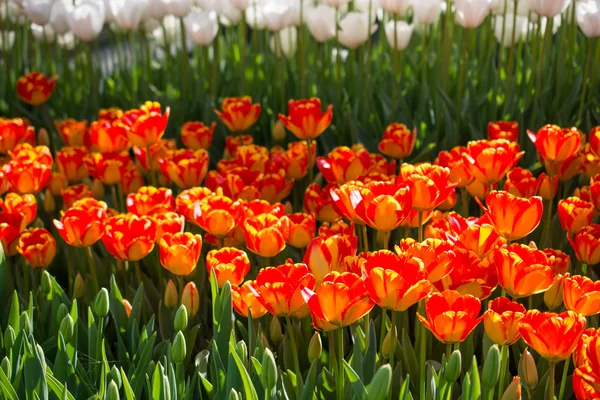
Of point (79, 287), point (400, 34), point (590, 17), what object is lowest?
point (79, 287)

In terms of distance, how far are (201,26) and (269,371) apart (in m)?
2.09

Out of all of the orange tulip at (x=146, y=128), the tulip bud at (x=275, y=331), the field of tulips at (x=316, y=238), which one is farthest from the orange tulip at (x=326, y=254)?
the orange tulip at (x=146, y=128)

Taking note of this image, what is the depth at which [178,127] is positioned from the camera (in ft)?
9.84

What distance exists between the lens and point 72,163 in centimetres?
232

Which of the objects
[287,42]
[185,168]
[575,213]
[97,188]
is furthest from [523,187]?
[287,42]

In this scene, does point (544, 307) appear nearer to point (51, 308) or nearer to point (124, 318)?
point (124, 318)

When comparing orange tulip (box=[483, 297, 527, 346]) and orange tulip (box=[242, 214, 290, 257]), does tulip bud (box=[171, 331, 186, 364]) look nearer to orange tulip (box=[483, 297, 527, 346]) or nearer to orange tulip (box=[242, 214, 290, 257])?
orange tulip (box=[242, 214, 290, 257])

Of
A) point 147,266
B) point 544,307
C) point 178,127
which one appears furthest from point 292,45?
point 544,307

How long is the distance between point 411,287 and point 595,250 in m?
0.50

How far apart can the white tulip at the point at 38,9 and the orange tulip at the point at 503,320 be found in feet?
7.46

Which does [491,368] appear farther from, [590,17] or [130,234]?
[590,17]

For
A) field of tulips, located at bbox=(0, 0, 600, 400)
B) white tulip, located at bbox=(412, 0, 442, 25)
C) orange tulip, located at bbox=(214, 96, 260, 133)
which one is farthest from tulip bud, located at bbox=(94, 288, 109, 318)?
white tulip, located at bbox=(412, 0, 442, 25)

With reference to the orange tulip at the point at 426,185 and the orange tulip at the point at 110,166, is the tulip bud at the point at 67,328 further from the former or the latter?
the orange tulip at the point at 110,166

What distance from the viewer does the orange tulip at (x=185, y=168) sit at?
2078mm
